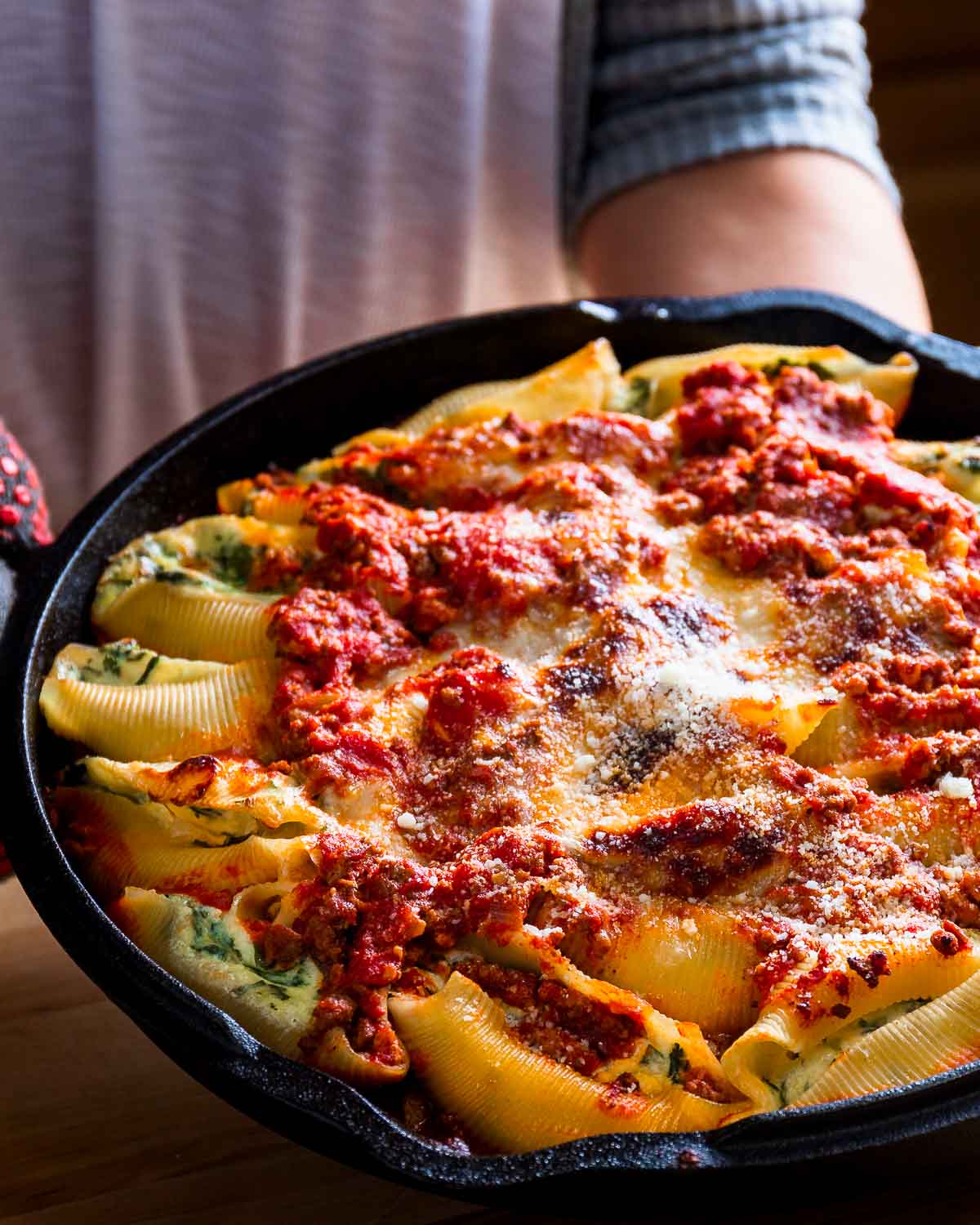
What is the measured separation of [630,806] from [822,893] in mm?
186

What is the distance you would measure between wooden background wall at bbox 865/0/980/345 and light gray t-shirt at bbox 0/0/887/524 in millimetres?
1610

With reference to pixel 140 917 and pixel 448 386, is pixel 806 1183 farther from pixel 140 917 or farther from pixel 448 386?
pixel 448 386

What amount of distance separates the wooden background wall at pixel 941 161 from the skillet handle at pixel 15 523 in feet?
9.67

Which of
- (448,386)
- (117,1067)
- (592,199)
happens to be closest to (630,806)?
(117,1067)

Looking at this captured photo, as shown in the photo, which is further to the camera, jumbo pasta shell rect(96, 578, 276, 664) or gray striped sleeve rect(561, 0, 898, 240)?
gray striped sleeve rect(561, 0, 898, 240)

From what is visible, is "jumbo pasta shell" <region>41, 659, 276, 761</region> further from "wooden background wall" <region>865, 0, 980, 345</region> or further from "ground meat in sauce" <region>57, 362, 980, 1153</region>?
"wooden background wall" <region>865, 0, 980, 345</region>

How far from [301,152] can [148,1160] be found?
1.74 meters

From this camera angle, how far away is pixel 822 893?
1.25 m

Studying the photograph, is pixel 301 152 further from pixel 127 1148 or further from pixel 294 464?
pixel 127 1148

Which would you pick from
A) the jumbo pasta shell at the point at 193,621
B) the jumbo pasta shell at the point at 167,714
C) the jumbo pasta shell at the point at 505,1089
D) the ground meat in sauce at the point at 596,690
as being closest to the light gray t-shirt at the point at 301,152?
the ground meat in sauce at the point at 596,690

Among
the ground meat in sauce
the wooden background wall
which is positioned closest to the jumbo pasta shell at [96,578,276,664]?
the ground meat in sauce

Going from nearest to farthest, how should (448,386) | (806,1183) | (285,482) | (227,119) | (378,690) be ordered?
(806,1183) → (378,690) → (285,482) → (448,386) → (227,119)

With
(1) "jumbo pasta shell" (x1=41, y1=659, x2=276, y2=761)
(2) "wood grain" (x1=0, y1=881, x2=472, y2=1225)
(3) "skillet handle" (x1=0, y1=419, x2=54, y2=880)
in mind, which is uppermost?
(3) "skillet handle" (x1=0, y1=419, x2=54, y2=880)

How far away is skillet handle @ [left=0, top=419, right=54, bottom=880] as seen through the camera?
1564 millimetres
